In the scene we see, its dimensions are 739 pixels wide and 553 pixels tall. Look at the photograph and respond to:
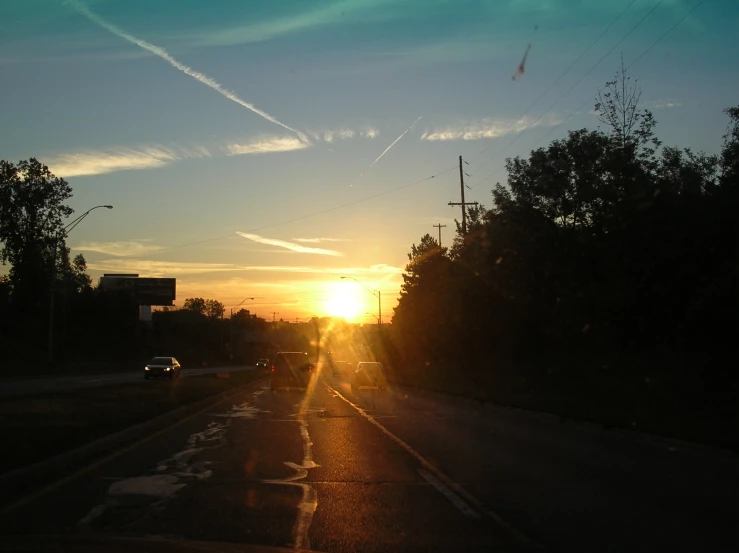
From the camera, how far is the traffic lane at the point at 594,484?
306 inches

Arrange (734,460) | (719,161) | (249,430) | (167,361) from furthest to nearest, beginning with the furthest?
(167,361)
(719,161)
(249,430)
(734,460)

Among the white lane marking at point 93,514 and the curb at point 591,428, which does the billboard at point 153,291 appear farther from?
the white lane marking at point 93,514

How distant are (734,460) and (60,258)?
103 m

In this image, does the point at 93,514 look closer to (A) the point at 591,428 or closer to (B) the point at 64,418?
(B) the point at 64,418

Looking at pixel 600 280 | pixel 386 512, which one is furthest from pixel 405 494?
pixel 600 280

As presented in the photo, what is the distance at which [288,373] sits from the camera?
39219 millimetres

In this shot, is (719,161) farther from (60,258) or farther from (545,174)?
(60,258)

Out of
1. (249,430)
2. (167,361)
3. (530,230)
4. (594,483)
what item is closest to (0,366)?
(167,361)

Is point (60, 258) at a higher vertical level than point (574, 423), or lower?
higher

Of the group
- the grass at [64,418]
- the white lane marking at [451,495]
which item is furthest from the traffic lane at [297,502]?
the grass at [64,418]

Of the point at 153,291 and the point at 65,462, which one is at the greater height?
the point at 153,291

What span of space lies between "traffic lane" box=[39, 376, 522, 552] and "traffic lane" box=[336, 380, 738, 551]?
746 millimetres

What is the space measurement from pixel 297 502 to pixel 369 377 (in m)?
33.5

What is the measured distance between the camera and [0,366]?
2217 inches
